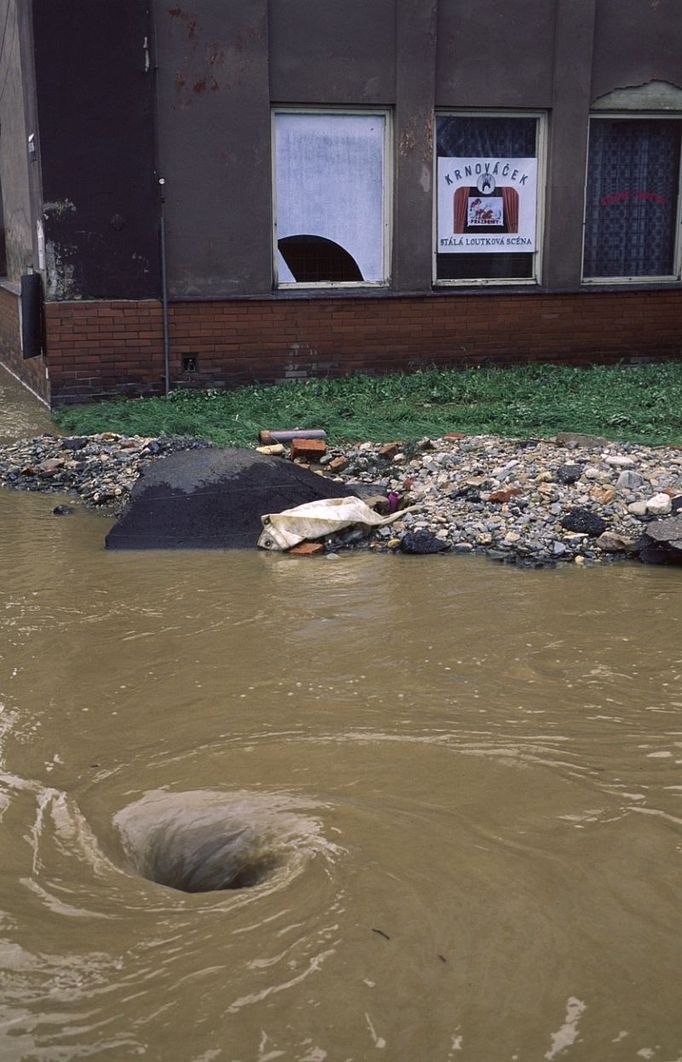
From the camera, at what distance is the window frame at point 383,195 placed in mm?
10812

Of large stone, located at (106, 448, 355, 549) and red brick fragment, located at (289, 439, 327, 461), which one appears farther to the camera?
red brick fragment, located at (289, 439, 327, 461)

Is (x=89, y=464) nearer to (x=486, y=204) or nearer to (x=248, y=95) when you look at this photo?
(x=248, y=95)

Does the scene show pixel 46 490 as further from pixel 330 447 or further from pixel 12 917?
pixel 12 917

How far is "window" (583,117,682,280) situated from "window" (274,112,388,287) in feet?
7.59

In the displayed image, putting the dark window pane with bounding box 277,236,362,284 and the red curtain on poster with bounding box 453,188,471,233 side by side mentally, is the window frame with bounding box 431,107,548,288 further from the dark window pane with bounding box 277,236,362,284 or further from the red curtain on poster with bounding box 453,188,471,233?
the dark window pane with bounding box 277,236,362,284

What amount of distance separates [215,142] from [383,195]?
1.79 metres

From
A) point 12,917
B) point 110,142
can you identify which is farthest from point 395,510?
point 110,142

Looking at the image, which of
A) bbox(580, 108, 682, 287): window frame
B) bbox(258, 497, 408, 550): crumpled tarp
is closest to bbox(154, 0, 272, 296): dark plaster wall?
bbox(580, 108, 682, 287): window frame

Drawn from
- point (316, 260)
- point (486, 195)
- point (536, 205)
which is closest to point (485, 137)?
point (486, 195)

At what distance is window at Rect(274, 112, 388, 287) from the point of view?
35.8 feet

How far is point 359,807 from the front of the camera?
370 cm

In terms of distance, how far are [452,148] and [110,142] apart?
3.46m

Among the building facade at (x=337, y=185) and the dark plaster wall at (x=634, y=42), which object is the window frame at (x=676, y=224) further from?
the dark plaster wall at (x=634, y=42)

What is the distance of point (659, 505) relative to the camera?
6.70 metres
